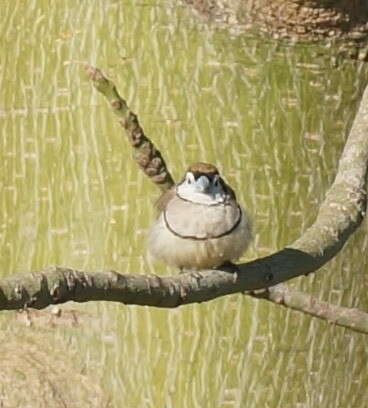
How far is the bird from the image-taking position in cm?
178

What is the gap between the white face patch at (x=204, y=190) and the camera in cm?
184

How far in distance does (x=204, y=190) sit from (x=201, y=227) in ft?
0.19

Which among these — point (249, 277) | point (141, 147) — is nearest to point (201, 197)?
point (141, 147)

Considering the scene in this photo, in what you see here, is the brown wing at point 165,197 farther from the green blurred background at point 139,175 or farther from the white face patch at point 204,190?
the green blurred background at point 139,175

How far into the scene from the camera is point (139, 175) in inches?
86.0

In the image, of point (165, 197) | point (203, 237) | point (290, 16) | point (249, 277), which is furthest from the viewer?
point (290, 16)

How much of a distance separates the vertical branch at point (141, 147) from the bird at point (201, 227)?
0.04 metres

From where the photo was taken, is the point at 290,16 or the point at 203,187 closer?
the point at 203,187

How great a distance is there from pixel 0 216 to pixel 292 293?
1.79 feet

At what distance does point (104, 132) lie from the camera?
2.18 metres

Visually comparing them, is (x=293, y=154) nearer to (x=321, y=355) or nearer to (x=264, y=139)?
(x=264, y=139)

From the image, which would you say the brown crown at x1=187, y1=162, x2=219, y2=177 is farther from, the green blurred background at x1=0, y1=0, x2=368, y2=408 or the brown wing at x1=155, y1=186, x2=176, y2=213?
the green blurred background at x1=0, y1=0, x2=368, y2=408

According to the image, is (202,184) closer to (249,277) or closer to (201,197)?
(201,197)

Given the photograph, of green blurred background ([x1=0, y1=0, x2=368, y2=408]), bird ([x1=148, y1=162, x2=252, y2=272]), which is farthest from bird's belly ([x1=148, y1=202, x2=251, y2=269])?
green blurred background ([x1=0, y1=0, x2=368, y2=408])
